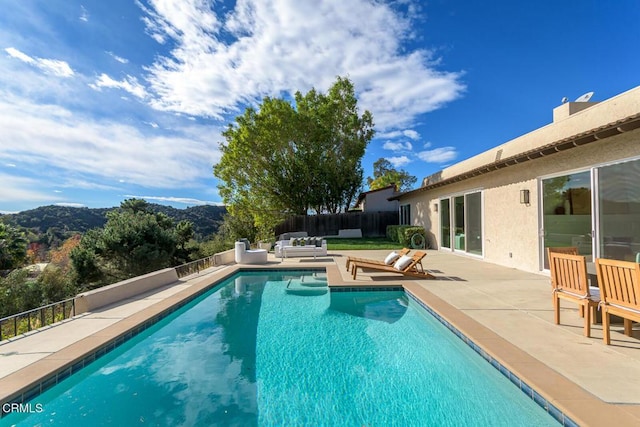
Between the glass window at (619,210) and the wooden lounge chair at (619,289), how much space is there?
8.72 feet

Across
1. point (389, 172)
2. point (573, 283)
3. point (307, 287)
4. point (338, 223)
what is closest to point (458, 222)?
point (307, 287)

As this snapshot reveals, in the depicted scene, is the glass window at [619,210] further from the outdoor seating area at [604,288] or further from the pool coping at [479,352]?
the pool coping at [479,352]

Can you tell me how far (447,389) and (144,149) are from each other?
17047mm

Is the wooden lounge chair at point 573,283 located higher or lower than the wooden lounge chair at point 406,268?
higher

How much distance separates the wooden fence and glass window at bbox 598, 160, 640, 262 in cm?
1768

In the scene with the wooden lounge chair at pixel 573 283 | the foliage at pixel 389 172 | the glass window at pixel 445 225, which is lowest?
the wooden lounge chair at pixel 573 283

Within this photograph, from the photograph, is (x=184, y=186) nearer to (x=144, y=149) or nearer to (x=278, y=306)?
(x=144, y=149)

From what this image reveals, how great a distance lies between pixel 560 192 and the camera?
7500 millimetres

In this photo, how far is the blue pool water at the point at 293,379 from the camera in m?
3.08

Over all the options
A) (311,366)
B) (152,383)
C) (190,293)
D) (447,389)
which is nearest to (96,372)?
(152,383)

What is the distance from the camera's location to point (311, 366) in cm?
413

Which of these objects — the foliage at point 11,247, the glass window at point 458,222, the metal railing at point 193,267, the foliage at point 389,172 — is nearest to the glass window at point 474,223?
the glass window at point 458,222

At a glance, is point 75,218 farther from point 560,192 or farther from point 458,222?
point 560,192

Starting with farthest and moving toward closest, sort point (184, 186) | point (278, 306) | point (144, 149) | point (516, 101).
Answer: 1. point (184, 186)
2. point (516, 101)
3. point (144, 149)
4. point (278, 306)
